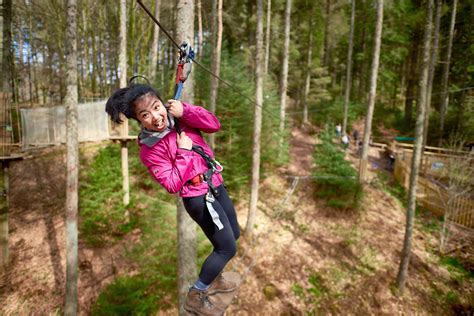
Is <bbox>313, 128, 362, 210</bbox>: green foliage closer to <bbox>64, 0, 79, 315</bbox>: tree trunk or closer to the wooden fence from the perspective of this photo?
the wooden fence

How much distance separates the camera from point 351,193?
1082 cm

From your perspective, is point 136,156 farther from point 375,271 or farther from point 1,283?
point 375,271

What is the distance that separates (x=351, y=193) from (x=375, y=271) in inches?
124

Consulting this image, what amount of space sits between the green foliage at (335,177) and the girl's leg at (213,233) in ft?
29.5

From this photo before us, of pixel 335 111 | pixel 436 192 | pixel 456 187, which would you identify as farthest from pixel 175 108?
pixel 335 111

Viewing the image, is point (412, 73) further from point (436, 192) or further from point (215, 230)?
point (215, 230)

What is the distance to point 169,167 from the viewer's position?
1.96m

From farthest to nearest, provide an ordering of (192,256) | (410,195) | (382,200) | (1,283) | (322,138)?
1. (382,200)
2. (322,138)
3. (410,195)
4. (1,283)
5. (192,256)

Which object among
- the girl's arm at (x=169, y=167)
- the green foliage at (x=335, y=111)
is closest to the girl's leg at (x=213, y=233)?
the girl's arm at (x=169, y=167)

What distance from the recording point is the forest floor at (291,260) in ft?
24.3

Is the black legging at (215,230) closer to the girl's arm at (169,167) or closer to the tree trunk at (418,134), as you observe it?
the girl's arm at (169,167)

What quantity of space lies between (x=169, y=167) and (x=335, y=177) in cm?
967

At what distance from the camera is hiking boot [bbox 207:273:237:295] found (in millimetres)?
2512

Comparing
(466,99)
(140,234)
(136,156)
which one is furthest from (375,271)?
(466,99)
